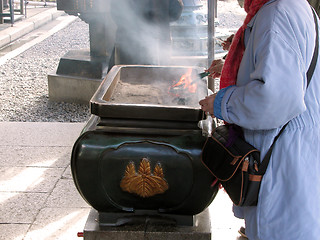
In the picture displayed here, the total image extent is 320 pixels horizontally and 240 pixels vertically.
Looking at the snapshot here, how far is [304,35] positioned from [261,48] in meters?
0.17

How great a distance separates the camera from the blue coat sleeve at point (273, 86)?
1.62 meters

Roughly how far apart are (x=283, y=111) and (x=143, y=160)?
933 mm

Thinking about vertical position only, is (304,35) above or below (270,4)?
below

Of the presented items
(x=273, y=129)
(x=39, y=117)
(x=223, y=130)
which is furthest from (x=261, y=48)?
(x=39, y=117)

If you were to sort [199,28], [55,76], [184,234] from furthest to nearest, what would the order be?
[199,28] → [55,76] → [184,234]

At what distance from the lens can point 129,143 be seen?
236 centimetres

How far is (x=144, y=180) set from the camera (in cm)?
236

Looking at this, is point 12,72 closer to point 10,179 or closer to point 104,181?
point 10,179

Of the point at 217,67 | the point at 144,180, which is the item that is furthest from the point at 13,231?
the point at 217,67

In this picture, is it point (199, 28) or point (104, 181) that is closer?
point (104, 181)

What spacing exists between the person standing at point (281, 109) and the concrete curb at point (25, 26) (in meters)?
9.99

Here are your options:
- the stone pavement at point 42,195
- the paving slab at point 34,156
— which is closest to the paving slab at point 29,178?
the stone pavement at point 42,195

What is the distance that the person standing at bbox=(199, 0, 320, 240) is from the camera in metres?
1.63

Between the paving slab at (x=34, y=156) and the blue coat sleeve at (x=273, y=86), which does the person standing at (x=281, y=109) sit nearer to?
the blue coat sleeve at (x=273, y=86)
